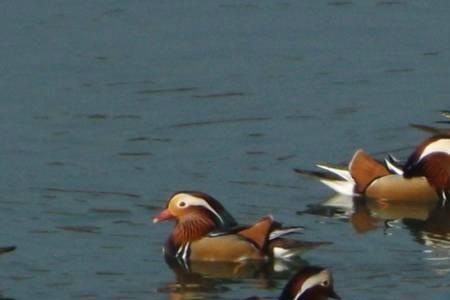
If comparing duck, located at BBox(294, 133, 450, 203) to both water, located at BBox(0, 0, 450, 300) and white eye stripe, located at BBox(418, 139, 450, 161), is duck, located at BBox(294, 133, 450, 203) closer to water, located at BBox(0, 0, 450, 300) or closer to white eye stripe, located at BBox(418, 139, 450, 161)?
white eye stripe, located at BBox(418, 139, 450, 161)

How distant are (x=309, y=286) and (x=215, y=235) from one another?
3.10 m

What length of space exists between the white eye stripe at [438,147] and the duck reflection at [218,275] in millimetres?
3362

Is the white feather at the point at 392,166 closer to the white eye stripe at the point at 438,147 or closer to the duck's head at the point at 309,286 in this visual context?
the white eye stripe at the point at 438,147

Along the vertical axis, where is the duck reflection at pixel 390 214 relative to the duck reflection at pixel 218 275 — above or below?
below

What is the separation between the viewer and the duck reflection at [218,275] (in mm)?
19058

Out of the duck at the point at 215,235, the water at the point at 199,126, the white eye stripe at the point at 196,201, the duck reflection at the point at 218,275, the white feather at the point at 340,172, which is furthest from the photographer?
the white feather at the point at 340,172

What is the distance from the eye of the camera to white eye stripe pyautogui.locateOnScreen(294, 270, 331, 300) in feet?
56.9

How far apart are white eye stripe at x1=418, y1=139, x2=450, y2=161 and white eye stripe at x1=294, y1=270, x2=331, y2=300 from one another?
560cm

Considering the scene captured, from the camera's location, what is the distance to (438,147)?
2297 cm

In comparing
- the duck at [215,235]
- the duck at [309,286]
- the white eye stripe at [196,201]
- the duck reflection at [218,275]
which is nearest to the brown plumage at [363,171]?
the duck at [215,235]

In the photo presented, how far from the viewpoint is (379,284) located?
739 inches

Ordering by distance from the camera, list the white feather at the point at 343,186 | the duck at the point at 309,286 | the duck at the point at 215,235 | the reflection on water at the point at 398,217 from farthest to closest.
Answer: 1. the white feather at the point at 343,186
2. the reflection on water at the point at 398,217
3. the duck at the point at 215,235
4. the duck at the point at 309,286

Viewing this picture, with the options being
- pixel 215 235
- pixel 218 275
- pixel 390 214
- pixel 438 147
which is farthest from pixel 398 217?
pixel 218 275

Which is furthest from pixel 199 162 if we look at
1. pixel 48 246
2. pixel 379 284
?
pixel 379 284
